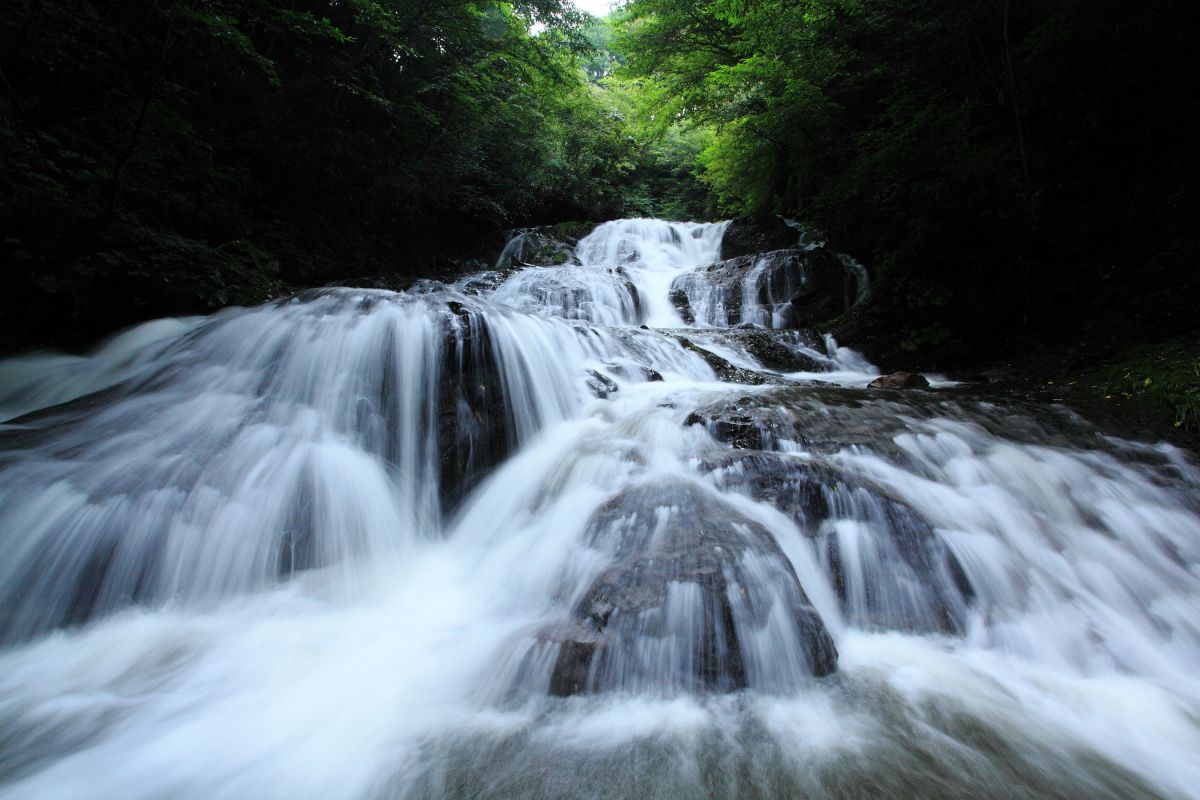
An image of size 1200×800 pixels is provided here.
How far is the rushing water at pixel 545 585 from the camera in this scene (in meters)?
1.62

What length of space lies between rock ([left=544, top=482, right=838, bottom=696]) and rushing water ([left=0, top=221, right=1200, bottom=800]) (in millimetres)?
14

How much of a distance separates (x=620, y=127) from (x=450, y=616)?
62.1ft

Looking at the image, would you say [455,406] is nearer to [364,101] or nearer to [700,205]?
[364,101]

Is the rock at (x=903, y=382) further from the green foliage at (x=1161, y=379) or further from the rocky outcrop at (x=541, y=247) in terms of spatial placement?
the rocky outcrop at (x=541, y=247)

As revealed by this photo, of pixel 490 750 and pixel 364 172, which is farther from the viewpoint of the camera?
pixel 364 172

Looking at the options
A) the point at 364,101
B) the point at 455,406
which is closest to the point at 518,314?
the point at 455,406

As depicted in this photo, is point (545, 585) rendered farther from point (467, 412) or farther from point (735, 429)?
point (735, 429)

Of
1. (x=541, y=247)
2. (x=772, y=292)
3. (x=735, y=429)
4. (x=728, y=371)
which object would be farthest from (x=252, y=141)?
(x=772, y=292)

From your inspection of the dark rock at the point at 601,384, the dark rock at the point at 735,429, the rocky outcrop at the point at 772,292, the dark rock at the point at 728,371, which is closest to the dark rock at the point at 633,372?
the dark rock at the point at 601,384

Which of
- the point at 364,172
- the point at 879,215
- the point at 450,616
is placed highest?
the point at 364,172

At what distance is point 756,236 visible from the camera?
453 inches

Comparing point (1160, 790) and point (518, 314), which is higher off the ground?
point (518, 314)

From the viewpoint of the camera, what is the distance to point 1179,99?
17.3ft

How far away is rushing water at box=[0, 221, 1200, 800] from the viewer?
162 cm
